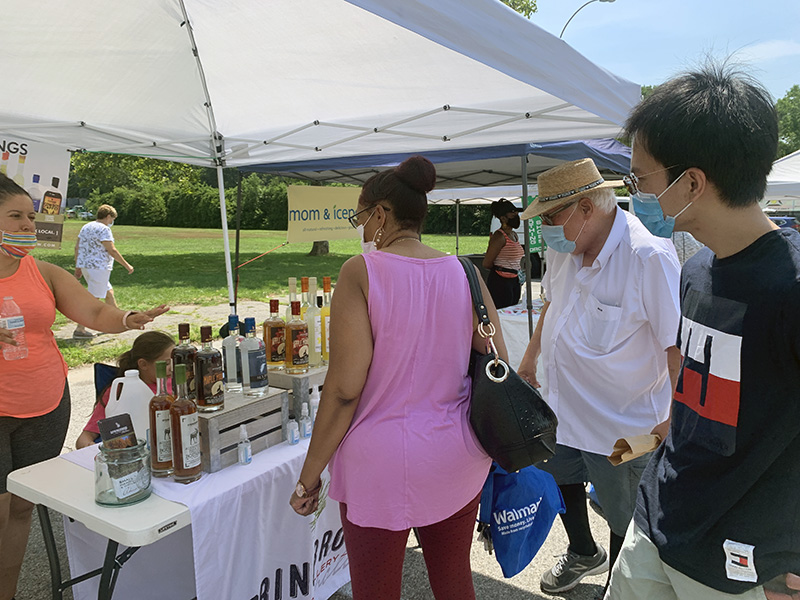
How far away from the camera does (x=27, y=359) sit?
2080 mm

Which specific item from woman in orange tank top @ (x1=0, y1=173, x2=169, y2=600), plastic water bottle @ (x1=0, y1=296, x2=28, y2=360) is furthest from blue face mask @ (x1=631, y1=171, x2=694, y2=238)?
plastic water bottle @ (x1=0, y1=296, x2=28, y2=360)

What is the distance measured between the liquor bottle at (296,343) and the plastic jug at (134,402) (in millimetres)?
547

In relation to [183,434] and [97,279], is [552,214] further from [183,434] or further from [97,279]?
[97,279]

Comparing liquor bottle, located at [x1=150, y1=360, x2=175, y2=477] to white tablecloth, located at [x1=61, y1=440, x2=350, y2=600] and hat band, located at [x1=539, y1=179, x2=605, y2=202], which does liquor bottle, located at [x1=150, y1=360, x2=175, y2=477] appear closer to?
white tablecloth, located at [x1=61, y1=440, x2=350, y2=600]

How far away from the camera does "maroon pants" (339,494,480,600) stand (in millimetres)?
1411

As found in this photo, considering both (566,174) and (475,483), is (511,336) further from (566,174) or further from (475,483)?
(475,483)

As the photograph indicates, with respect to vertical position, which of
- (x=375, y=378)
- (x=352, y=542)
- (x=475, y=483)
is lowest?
(x=352, y=542)

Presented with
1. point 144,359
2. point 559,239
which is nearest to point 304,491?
point 144,359

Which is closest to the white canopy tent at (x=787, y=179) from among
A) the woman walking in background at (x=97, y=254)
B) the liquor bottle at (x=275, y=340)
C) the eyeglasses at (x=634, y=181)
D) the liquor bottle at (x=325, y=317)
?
the liquor bottle at (x=325, y=317)

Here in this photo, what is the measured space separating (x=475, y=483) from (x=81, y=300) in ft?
6.02

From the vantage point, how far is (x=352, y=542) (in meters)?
1.43

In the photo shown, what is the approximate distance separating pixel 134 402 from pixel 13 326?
0.76m

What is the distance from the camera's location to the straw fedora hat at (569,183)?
1971 mm

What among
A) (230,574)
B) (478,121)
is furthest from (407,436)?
(478,121)
